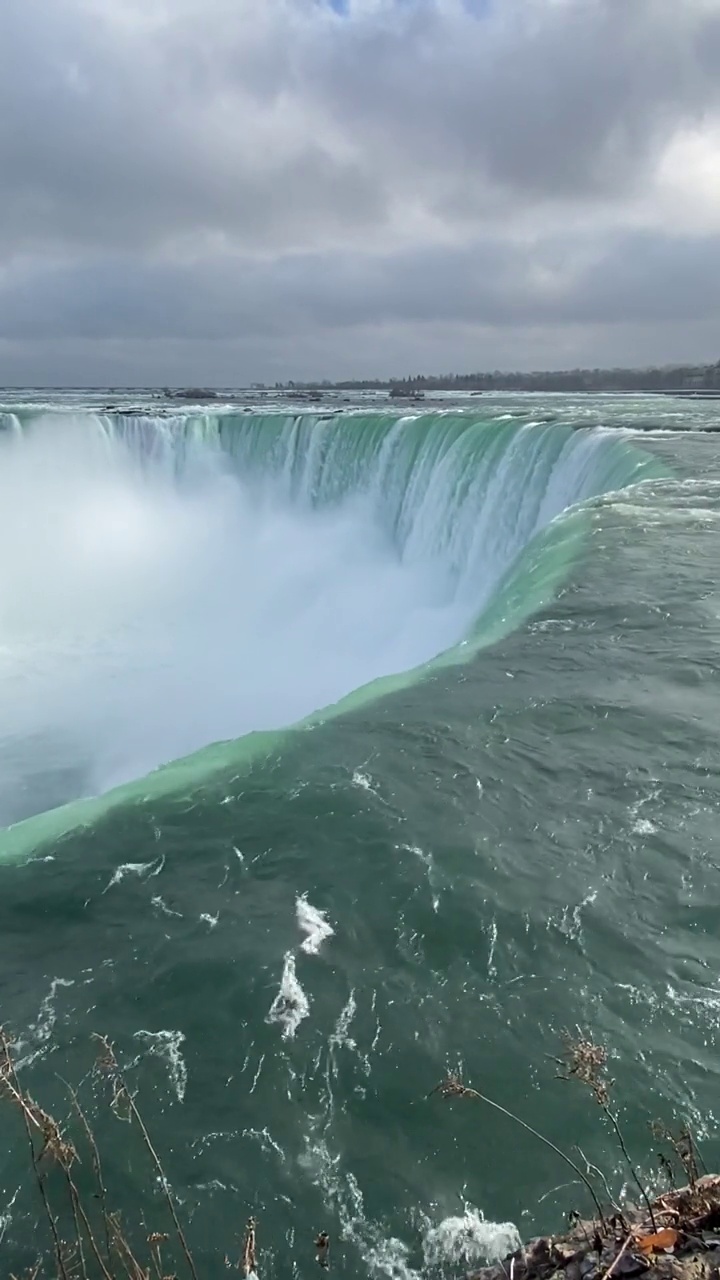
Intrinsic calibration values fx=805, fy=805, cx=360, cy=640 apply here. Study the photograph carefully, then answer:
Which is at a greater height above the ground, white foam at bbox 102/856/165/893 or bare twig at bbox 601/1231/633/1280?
bare twig at bbox 601/1231/633/1280

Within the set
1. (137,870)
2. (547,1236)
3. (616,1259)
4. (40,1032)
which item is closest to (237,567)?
(137,870)

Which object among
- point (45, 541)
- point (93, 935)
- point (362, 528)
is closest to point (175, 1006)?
point (93, 935)

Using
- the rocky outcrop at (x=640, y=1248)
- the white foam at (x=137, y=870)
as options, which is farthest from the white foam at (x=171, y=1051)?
the rocky outcrop at (x=640, y=1248)

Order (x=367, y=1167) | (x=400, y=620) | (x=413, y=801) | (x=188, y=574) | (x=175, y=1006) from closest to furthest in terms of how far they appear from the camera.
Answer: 1. (x=367, y=1167)
2. (x=175, y=1006)
3. (x=413, y=801)
4. (x=400, y=620)
5. (x=188, y=574)

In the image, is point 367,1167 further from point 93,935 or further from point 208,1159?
point 93,935

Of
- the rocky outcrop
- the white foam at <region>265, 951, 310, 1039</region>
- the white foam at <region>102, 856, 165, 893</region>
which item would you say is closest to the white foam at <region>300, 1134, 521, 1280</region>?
the rocky outcrop

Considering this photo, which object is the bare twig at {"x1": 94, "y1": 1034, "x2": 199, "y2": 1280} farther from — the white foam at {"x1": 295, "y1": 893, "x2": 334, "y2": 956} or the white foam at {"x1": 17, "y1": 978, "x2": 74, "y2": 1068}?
the white foam at {"x1": 295, "y1": 893, "x2": 334, "y2": 956}
